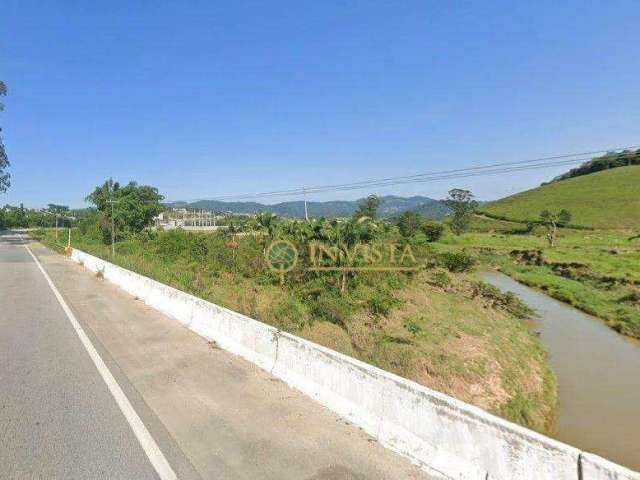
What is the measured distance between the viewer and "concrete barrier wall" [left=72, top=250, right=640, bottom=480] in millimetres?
3527

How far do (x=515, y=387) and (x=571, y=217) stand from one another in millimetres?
74328

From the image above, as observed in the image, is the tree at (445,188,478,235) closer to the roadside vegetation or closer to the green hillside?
the green hillside

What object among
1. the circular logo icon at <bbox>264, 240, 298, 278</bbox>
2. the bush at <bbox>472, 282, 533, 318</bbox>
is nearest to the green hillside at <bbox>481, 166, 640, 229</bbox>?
the bush at <bbox>472, 282, 533, 318</bbox>

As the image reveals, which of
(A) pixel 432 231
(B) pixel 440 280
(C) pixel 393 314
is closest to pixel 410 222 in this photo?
(A) pixel 432 231

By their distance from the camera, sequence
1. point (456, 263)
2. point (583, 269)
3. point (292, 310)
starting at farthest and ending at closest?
point (583, 269) → point (456, 263) → point (292, 310)

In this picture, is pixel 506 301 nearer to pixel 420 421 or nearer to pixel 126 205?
pixel 420 421

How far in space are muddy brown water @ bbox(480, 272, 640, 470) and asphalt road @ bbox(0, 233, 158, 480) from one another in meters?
9.19

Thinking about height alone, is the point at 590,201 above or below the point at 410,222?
above

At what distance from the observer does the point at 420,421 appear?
4.57 meters

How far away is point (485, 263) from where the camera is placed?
4109 cm

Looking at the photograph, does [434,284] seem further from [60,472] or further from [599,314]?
[60,472]

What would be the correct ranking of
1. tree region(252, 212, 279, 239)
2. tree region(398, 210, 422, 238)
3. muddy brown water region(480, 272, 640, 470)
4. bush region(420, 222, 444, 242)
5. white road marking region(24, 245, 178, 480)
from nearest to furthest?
1. white road marking region(24, 245, 178, 480)
2. muddy brown water region(480, 272, 640, 470)
3. tree region(252, 212, 279, 239)
4. tree region(398, 210, 422, 238)
5. bush region(420, 222, 444, 242)

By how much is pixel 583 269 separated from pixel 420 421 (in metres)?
34.0

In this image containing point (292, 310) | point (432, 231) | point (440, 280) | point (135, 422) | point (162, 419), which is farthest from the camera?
point (432, 231)
